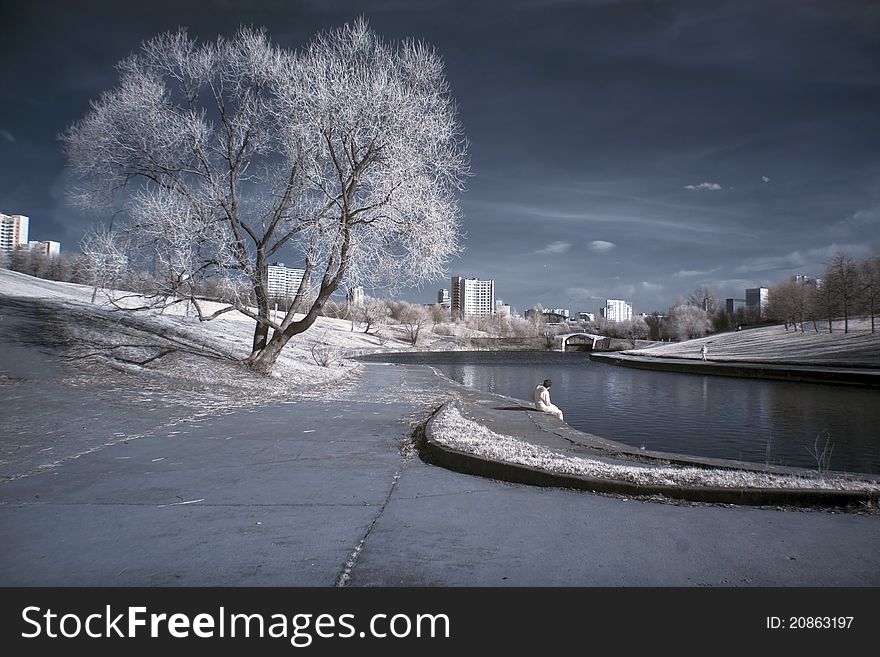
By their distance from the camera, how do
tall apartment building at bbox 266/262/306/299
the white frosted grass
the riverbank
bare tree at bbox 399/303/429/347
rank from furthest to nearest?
bare tree at bbox 399/303/429/347, tall apartment building at bbox 266/262/306/299, the riverbank, the white frosted grass

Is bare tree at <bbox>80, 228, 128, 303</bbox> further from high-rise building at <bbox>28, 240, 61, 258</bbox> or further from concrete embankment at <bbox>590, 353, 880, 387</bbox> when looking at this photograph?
high-rise building at <bbox>28, 240, 61, 258</bbox>

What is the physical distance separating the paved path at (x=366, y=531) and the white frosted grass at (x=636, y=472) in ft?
1.32

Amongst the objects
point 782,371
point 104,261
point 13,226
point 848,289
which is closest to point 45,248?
point 13,226

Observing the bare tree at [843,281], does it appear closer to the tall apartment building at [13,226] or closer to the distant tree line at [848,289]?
the distant tree line at [848,289]

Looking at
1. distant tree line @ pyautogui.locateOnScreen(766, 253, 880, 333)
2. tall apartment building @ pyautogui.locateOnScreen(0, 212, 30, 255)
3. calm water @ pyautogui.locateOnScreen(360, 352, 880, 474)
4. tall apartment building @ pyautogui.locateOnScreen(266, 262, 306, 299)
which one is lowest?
calm water @ pyautogui.locateOnScreen(360, 352, 880, 474)

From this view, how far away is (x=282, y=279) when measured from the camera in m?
17.3

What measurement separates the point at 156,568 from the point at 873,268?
77859 mm

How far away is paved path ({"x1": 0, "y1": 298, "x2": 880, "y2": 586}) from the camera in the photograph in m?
3.77

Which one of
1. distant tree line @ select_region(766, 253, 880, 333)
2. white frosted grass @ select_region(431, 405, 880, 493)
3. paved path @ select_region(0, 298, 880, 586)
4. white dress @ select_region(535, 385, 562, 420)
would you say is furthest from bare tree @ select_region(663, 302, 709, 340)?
paved path @ select_region(0, 298, 880, 586)

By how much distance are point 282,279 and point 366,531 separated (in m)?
13.8

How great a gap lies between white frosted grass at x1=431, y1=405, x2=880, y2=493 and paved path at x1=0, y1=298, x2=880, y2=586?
401 mm

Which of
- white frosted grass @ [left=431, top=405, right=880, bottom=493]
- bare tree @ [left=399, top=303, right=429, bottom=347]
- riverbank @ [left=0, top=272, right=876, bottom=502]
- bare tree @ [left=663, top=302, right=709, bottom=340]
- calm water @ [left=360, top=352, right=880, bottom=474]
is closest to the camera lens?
white frosted grass @ [left=431, top=405, right=880, bottom=493]

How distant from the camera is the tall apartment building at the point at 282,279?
17.0 meters
